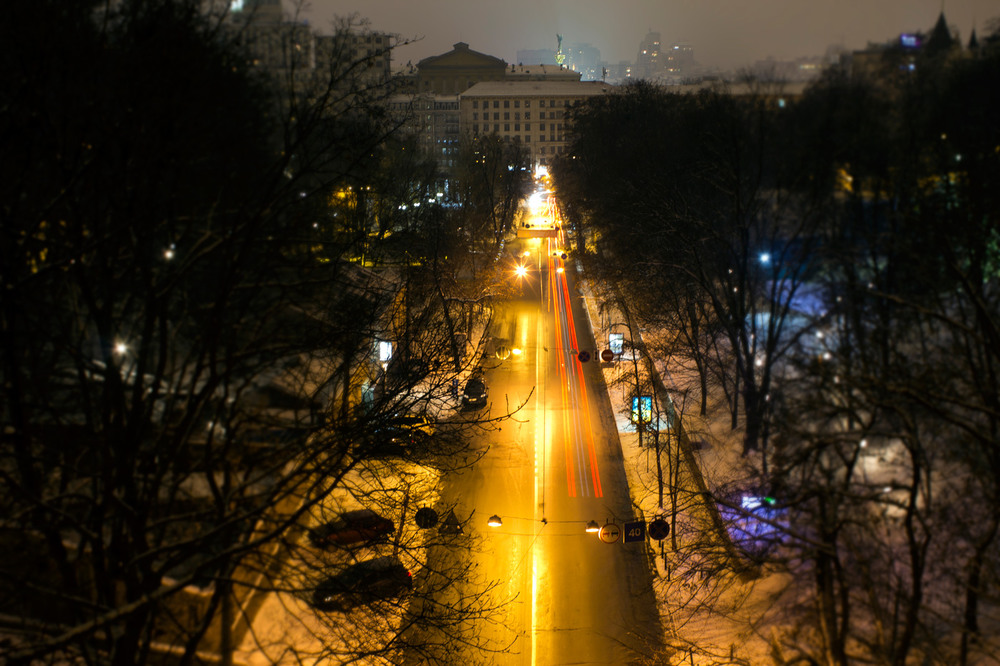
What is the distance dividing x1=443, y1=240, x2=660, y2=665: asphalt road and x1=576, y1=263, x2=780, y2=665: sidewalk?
12.4 inches

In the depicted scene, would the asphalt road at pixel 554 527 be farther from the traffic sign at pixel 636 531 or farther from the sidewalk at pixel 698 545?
the traffic sign at pixel 636 531

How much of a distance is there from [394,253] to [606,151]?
53.7 feet

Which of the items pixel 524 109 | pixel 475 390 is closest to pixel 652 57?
pixel 475 390

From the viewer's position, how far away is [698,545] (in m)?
7.50

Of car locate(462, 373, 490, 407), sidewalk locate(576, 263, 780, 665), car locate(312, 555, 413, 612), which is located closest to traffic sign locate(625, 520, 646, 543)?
sidewalk locate(576, 263, 780, 665)

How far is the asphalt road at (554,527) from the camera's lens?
8.69m

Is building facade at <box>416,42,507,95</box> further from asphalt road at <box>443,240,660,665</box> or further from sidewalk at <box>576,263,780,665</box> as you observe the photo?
sidewalk at <box>576,263,780,665</box>

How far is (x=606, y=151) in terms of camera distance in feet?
84.7

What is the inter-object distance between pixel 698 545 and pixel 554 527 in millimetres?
4228

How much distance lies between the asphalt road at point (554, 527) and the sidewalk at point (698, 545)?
0.31 m

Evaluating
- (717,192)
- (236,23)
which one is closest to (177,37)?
(236,23)

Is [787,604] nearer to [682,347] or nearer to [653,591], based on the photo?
[653,591]

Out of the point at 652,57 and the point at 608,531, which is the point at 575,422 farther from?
the point at 652,57

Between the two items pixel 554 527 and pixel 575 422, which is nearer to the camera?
pixel 554 527
